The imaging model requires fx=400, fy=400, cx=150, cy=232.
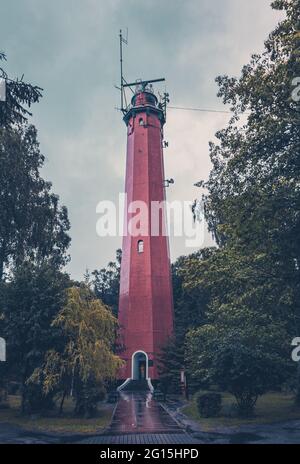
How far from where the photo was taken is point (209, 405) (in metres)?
18.1

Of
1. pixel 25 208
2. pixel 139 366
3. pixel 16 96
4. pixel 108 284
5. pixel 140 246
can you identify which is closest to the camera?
pixel 16 96

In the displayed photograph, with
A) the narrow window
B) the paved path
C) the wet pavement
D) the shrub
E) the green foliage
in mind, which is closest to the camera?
the paved path

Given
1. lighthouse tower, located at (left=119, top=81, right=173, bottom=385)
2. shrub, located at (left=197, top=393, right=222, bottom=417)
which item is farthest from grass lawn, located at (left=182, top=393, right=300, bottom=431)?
lighthouse tower, located at (left=119, top=81, right=173, bottom=385)

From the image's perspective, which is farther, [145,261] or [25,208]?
[145,261]

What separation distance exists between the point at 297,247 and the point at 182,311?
23.6 m

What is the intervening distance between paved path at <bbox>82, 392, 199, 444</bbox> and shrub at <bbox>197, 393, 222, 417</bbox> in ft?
4.84

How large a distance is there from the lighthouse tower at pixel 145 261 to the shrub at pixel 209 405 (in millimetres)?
16692

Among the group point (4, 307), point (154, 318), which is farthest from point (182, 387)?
point (4, 307)

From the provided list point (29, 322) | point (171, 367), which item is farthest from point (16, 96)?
point (171, 367)

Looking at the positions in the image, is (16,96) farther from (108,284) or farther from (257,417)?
(108,284)

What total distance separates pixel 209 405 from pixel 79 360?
245 inches

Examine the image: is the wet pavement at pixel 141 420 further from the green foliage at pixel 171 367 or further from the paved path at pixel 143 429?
the green foliage at pixel 171 367

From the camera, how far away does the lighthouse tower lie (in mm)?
35781

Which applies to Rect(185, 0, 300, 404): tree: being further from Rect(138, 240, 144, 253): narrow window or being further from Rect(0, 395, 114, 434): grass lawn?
Rect(138, 240, 144, 253): narrow window
